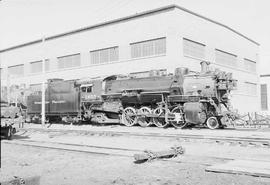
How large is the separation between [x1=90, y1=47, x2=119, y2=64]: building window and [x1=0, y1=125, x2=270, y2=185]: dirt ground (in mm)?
28284

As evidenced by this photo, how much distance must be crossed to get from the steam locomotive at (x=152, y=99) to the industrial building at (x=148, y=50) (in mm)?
6379

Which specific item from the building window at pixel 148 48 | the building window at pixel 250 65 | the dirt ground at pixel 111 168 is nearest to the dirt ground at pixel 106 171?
the dirt ground at pixel 111 168

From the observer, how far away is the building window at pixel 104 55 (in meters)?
39.2

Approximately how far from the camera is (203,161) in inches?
351

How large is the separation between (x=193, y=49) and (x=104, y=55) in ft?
34.6

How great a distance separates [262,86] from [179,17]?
91.3 ft

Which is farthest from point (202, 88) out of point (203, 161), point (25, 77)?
point (25, 77)

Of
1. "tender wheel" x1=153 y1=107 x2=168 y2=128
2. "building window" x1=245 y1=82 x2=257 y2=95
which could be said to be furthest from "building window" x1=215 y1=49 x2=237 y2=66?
"tender wheel" x1=153 y1=107 x2=168 y2=128

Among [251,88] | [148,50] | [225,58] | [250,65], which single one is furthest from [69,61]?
[251,88]

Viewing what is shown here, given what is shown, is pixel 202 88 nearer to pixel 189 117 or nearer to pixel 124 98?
pixel 189 117

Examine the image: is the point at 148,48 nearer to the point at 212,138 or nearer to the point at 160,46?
the point at 160,46

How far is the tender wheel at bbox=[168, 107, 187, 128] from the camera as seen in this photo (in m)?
19.4

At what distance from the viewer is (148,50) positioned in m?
35.7

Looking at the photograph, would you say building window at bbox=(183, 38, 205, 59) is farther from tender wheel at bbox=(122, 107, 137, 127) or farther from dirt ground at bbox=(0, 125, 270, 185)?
dirt ground at bbox=(0, 125, 270, 185)
